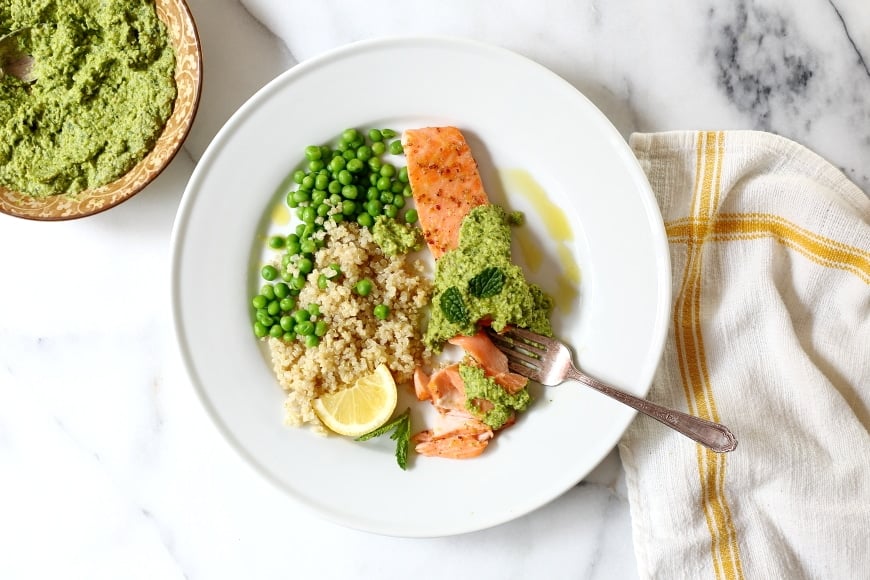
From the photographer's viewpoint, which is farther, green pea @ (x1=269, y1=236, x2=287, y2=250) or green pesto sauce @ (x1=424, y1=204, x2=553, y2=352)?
green pea @ (x1=269, y1=236, x2=287, y2=250)

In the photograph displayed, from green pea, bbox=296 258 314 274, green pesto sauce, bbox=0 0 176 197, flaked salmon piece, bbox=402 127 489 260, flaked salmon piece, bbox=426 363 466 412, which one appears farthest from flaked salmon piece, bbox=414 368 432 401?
green pesto sauce, bbox=0 0 176 197

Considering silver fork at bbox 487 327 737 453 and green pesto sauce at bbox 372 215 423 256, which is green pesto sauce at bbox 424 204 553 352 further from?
green pesto sauce at bbox 372 215 423 256

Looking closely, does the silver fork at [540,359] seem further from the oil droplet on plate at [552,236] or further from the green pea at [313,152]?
the green pea at [313,152]

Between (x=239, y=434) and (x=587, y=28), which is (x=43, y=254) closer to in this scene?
(x=239, y=434)

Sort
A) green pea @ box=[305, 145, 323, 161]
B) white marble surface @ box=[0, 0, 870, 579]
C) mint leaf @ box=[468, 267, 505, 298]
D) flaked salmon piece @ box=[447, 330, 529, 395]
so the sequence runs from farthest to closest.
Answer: white marble surface @ box=[0, 0, 870, 579]
green pea @ box=[305, 145, 323, 161]
flaked salmon piece @ box=[447, 330, 529, 395]
mint leaf @ box=[468, 267, 505, 298]

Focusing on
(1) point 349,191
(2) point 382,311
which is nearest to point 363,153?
(1) point 349,191

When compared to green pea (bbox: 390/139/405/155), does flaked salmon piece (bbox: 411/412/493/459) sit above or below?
below

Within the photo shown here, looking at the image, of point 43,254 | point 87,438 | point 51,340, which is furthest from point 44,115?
point 87,438
